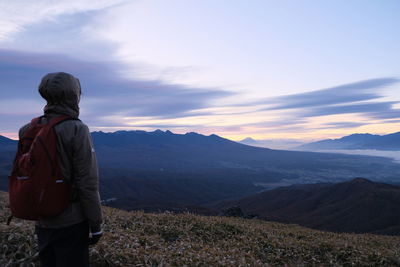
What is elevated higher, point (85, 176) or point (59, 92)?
point (59, 92)

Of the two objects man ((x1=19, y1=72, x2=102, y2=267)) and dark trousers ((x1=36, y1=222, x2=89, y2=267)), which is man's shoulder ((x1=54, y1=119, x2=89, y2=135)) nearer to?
man ((x1=19, y1=72, x2=102, y2=267))

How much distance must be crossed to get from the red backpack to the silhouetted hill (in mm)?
39210

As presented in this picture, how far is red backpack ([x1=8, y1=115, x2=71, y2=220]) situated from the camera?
4133mm

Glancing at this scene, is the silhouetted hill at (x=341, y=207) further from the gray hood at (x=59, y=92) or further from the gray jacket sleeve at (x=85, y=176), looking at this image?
the gray hood at (x=59, y=92)

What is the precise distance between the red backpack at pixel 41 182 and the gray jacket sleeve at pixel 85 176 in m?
0.19

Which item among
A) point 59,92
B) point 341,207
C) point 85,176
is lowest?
point 341,207

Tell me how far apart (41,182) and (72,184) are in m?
0.38

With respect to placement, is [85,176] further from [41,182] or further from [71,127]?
[71,127]

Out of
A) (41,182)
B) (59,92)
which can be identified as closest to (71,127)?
(59,92)

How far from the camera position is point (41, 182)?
4.12 meters

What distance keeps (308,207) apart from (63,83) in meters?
99.1

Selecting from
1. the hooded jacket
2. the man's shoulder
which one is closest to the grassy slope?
the hooded jacket

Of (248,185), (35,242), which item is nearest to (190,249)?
(35,242)

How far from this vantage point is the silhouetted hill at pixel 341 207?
209ft
